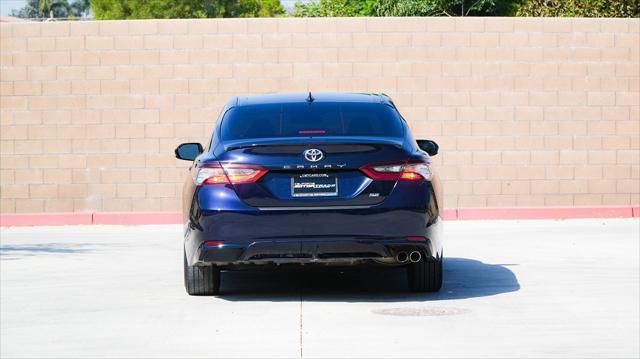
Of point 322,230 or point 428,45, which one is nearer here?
point 322,230

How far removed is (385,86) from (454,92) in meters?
1.05

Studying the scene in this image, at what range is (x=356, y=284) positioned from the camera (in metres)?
12.1

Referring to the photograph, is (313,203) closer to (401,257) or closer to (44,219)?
(401,257)

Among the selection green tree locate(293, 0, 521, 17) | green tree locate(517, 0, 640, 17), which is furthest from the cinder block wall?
green tree locate(293, 0, 521, 17)

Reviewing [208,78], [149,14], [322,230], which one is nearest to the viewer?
[322,230]

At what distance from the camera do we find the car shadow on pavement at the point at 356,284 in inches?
441

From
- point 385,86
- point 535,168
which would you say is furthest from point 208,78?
point 535,168

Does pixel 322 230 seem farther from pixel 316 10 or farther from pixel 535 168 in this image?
pixel 316 10

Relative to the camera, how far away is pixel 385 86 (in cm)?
2120

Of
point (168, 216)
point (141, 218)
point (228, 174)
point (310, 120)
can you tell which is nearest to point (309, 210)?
point (228, 174)

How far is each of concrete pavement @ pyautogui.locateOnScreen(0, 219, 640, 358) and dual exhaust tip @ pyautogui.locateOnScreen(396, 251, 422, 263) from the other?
0.35 metres

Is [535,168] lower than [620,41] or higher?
lower

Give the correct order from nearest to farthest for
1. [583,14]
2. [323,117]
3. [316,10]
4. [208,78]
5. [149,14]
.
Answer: [323,117] → [208,78] → [583,14] → [316,10] → [149,14]

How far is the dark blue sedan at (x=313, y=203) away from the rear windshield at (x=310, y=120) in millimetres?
A: 354
